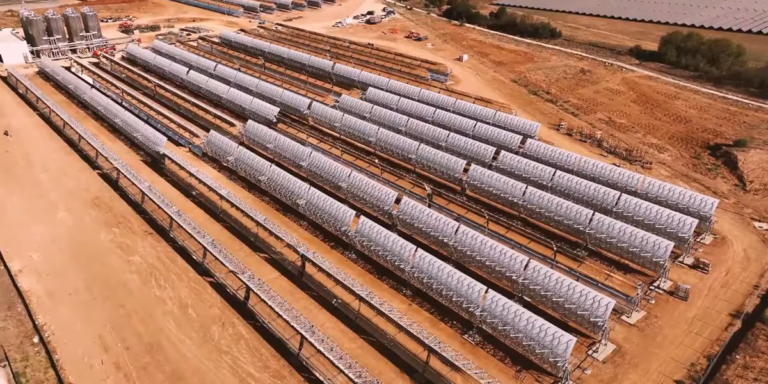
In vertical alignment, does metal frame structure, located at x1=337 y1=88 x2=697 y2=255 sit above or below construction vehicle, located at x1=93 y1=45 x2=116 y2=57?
above

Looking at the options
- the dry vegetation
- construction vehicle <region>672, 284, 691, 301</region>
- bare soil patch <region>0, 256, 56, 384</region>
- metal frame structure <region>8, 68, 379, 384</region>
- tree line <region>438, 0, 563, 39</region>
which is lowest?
bare soil patch <region>0, 256, 56, 384</region>

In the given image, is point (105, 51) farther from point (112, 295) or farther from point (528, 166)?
point (528, 166)

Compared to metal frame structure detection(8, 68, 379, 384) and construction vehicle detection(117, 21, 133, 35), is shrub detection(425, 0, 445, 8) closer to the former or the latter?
construction vehicle detection(117, 21, 133, 35)

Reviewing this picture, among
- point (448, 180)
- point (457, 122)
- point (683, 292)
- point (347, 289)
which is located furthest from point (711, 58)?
point (347, 289)

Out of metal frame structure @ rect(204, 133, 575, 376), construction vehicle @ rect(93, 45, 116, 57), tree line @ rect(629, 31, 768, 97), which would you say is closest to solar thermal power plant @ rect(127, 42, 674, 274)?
metal frame structure @ rect(204, 133, 575, 376)

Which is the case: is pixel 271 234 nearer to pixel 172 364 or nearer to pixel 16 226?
pixel 172 364

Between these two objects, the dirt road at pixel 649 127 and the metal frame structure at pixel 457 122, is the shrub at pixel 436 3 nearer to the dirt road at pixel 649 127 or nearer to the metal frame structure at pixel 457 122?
the dirt road at pixel 649 127

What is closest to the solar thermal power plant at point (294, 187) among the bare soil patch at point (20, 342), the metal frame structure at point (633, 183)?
the metal frame structure at point (633, 183)
